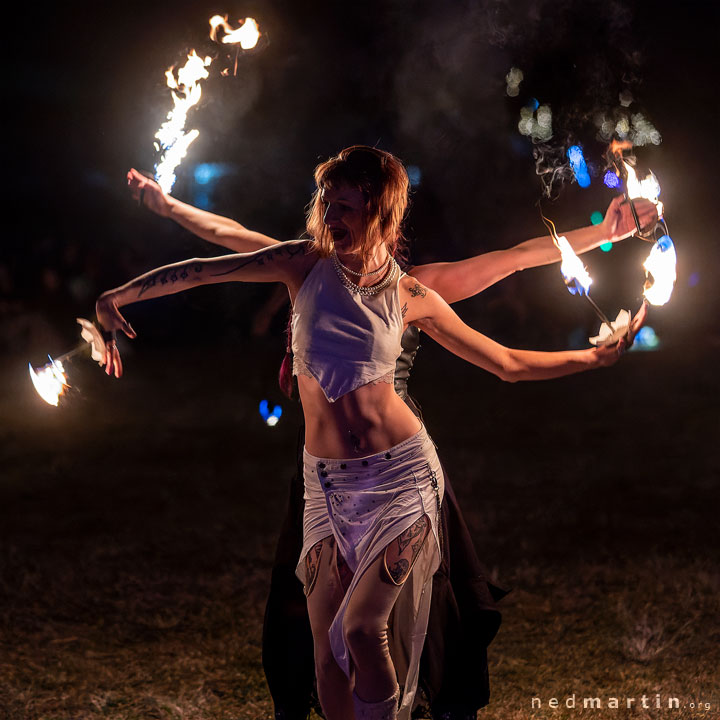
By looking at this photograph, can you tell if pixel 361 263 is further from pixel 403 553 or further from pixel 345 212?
pixel 403 553

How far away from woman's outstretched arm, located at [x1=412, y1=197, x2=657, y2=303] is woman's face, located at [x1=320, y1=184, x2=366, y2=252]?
0.63 meters

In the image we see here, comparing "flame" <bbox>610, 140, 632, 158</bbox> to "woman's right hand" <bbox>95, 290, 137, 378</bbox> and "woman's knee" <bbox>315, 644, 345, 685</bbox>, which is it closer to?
"woman's right hand" <bbox>95, 290, 137, 378</bbox>

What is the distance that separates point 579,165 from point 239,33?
68.5 inches

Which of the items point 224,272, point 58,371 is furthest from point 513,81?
point 58,371

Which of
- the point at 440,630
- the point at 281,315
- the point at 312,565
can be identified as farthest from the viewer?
the point at 281,315

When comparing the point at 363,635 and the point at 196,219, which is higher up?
the point at 196,219

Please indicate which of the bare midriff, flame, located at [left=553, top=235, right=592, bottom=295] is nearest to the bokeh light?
flame, located at [left=553, top=235, right=592, bottom=295]

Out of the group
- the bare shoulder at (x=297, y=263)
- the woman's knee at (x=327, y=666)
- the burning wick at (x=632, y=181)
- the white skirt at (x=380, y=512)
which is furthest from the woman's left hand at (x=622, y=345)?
the woman's knee at (x=327, y=666)

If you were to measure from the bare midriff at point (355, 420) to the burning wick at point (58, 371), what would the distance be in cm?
75

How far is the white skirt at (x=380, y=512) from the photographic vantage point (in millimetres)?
3303

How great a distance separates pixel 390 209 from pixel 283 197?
27.1ft

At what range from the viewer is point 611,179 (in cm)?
357

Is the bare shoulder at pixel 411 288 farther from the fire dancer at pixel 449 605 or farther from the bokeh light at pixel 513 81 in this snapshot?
the bokeh light at pixel 513 81

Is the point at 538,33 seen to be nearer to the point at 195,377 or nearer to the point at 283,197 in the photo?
the point at 283,197
